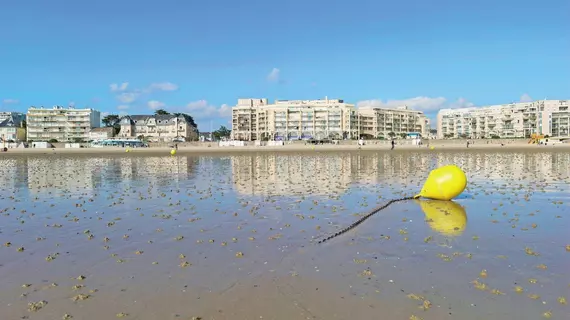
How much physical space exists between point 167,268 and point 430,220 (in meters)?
9.60

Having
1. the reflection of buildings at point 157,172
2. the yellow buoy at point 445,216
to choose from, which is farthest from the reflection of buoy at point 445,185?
the reflection of buildings at point 157,172

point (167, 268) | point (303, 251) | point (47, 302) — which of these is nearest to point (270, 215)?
point (303, 251)

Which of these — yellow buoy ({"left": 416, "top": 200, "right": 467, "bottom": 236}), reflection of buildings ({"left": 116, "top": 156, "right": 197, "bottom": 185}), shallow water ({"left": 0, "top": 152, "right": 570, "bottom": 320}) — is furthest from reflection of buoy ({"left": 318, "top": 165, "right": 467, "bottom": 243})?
reflection of buildings ({"left": 116, "top": 156, "right": 197, "bottom": 185})

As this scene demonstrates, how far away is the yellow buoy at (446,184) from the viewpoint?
62.6 feet

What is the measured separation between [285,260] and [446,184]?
37.8 feet

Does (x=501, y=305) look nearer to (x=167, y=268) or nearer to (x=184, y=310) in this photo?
(x=184, y=310)

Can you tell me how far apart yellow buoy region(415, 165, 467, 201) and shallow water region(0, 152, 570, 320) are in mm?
676

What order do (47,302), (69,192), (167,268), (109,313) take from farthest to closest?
(69,192) < (167,268) < (47,302) < (109,313)

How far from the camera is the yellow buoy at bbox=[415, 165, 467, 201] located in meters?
19.1

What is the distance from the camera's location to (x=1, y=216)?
17.1 m

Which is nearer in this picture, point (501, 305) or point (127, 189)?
point (501, 305)

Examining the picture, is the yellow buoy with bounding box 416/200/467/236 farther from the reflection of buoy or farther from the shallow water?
the reflection of buoy

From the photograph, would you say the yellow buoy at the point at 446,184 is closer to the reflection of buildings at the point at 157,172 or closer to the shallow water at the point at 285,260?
the shallow water at the point at 285,260

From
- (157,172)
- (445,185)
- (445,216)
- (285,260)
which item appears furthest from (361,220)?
(157,172)
